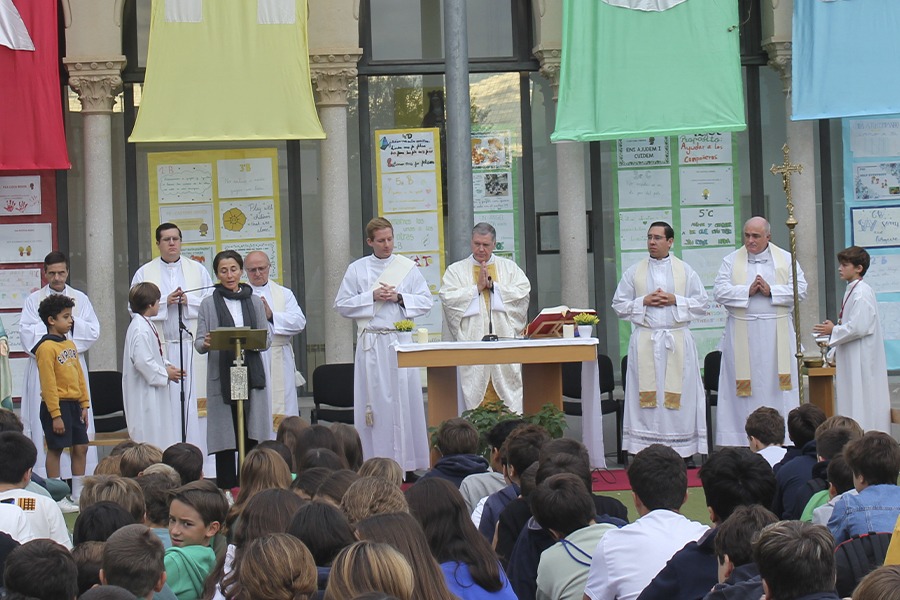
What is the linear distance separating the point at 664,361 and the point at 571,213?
2674 millimetres

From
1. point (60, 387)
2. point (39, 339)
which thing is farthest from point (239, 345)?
point (39, 339)

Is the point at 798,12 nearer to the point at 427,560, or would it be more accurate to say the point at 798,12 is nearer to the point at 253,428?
the point at 253,428

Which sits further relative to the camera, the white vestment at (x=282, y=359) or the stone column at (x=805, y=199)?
the stone column at (x=805, y=199)

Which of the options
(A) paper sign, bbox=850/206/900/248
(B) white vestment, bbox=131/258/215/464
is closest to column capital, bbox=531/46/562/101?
(A) paper sign, bbox=850/206/900/248

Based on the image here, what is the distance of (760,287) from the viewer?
1262 cm

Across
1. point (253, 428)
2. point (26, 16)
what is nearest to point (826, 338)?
point (253, 428)

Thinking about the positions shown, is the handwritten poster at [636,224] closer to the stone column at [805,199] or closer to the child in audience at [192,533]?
the stone column at [805,199]

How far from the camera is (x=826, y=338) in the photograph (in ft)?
40.7

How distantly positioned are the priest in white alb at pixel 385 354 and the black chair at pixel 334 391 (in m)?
1.04

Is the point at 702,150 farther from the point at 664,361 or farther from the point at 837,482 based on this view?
the point at 837,482

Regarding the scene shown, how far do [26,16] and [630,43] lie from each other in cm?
591

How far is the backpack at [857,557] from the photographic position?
494cm

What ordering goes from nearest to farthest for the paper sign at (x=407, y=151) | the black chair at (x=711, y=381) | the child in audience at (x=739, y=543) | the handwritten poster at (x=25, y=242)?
the child in audience at (x=739, y=543) → the black chair at (x=711, y=381) → the handwritten poster at (x=25, y=242) → the paper sign at (x=407, y=151)

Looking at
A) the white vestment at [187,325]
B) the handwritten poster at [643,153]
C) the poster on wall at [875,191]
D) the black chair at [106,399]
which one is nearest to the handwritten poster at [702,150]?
the handwritten poster at [643,153]
